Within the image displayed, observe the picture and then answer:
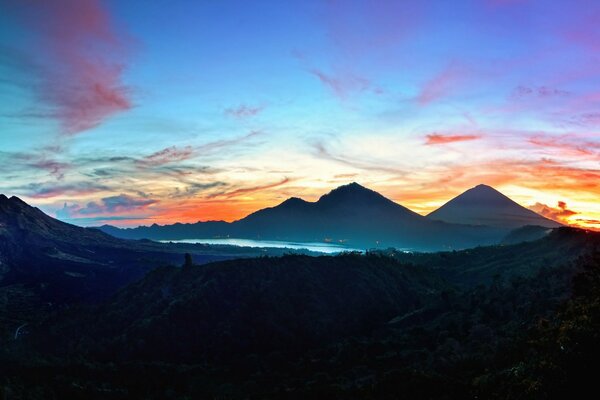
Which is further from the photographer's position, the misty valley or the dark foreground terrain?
the misty valley

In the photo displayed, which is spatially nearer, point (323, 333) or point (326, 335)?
point (326, 335)

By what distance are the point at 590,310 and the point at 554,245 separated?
11563cm

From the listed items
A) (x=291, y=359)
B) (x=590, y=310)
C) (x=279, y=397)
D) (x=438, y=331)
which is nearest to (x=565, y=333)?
(x=590, y=310)

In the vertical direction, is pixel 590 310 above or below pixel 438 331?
above

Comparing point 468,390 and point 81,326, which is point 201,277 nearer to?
point 81,326

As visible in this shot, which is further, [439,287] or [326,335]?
[439,287]

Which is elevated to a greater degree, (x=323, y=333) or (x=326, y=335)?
(x=323, y=333)

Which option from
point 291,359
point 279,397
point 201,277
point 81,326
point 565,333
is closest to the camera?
point 565,333

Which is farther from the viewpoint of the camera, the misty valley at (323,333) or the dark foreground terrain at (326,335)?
the misty valley at (323,333)

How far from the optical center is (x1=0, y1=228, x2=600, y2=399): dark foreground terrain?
54.9m

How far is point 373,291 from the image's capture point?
126312 millimetres

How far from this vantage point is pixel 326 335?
343 ft

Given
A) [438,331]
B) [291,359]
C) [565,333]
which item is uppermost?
[565,333]

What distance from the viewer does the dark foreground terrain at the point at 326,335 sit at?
180 ft
